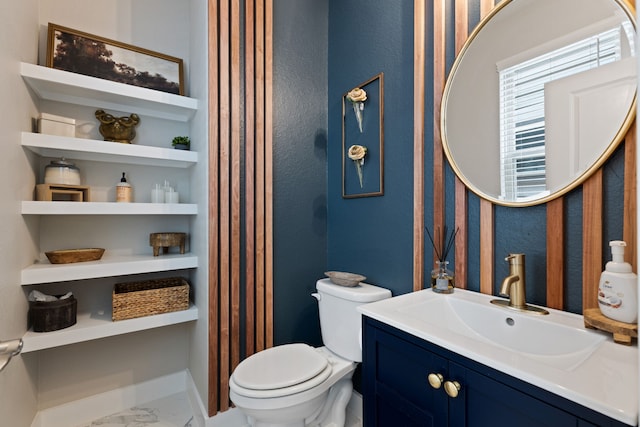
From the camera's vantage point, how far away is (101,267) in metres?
1.55

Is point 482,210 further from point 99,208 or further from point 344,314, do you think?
point 99,208

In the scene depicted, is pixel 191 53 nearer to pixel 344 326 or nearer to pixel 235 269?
pixel 235 269

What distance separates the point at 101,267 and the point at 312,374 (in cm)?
121

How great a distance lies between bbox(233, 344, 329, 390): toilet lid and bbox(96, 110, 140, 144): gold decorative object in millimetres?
1476

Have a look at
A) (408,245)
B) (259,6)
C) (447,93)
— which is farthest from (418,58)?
(259,6)

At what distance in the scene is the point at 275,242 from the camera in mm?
1880

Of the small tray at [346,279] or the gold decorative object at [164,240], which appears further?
the gold decorative object at [164,240]

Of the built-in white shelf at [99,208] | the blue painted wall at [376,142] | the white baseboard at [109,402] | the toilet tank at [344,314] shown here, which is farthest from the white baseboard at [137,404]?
the built-in white shelf at [99,208]

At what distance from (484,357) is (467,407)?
15 cm

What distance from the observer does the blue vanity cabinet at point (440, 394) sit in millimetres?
611

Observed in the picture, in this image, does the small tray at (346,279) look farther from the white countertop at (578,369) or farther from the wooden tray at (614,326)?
the wooden tray at (614,326)

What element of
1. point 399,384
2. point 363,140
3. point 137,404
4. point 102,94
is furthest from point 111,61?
point 399,384

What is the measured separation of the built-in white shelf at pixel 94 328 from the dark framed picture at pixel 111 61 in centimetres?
137

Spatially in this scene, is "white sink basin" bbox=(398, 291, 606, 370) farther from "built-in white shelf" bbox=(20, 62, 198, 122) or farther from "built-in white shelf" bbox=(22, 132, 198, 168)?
"built-in white shelf" bbox=(20, 62, 198, 122)
